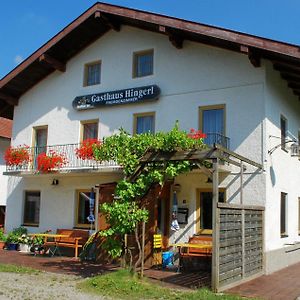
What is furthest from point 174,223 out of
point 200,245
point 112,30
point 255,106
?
point 112,30

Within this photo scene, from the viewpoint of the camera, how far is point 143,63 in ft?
51.7

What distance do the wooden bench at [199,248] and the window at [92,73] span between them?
669 centimetres

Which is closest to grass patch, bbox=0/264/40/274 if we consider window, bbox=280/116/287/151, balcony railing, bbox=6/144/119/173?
balcony railing, bbox=6/144/119/173

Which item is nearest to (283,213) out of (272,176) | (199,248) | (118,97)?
(272,176)

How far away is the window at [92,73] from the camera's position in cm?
1680

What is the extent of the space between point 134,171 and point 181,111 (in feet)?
13.7

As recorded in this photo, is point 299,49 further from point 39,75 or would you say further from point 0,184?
point 0,184

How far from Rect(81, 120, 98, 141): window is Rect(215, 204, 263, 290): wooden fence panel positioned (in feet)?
22.0

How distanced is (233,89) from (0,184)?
43.1 ft

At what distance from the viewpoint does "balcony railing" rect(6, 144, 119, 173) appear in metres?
15.6

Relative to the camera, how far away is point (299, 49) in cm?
1172

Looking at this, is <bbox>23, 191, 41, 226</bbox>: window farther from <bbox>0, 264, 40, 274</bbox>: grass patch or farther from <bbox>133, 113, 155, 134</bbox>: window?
<bbox>0, 264, 40, 274</bbox>: grass patch

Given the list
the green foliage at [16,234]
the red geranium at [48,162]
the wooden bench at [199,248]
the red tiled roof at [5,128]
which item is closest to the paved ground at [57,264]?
→ the green foliage at [16,234]

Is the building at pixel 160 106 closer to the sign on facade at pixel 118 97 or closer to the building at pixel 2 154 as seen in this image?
the sign on facade at pixel 118 97
